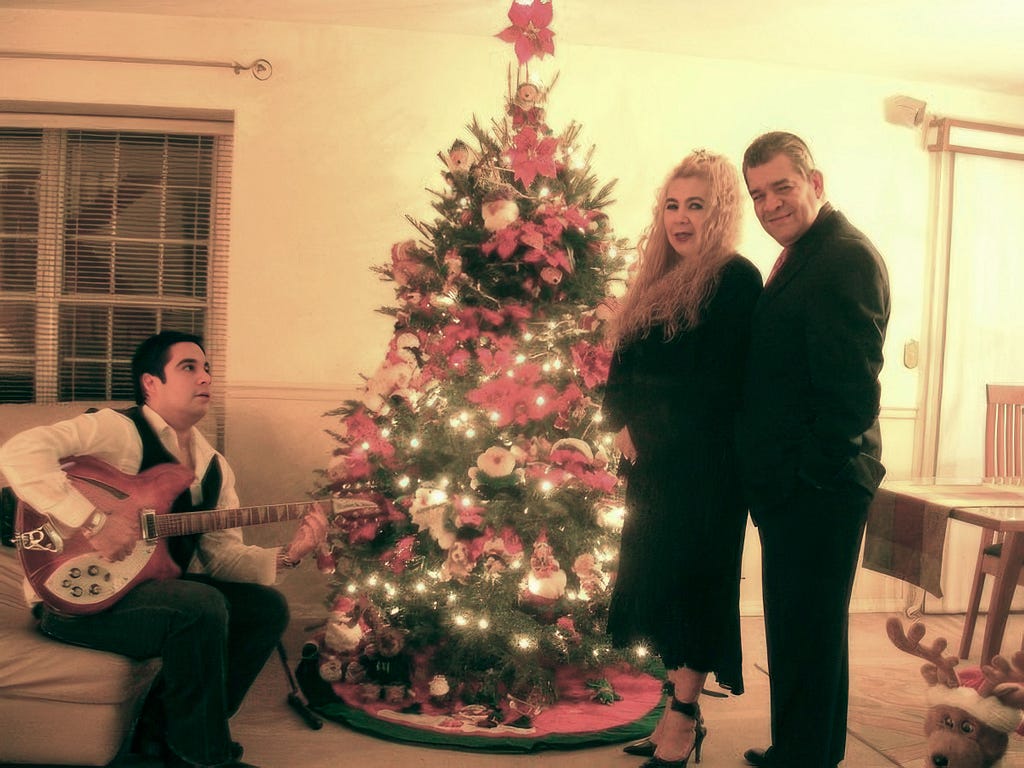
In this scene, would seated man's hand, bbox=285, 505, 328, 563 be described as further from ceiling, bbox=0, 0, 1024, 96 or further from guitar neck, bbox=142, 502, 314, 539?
ceiling, bbox=0, 0, 1024, 96

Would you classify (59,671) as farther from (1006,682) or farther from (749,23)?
(749,23)

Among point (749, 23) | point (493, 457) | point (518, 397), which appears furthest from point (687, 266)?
point (749, 23)

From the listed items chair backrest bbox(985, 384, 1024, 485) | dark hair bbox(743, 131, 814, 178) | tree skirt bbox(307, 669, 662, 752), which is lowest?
tree skirt bbox(307, 669, 662, 752)

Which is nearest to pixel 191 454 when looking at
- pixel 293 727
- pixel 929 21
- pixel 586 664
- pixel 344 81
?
pixel 293 727

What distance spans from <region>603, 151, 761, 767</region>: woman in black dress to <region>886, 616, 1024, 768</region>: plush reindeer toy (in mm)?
454

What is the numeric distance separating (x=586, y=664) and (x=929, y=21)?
8.89ft

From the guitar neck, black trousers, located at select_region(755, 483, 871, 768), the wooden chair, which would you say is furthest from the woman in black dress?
the wooden chair

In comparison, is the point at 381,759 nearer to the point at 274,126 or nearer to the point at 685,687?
the point at 685,687

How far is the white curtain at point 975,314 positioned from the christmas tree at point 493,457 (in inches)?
78.6

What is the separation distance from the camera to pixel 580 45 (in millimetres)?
3324

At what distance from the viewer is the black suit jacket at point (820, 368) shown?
1519 millimetres

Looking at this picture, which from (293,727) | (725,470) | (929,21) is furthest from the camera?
(929,21)

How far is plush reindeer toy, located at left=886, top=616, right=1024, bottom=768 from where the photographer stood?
1.73m

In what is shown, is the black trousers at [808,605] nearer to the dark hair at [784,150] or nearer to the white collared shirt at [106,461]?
the dark hair at [784,150]
